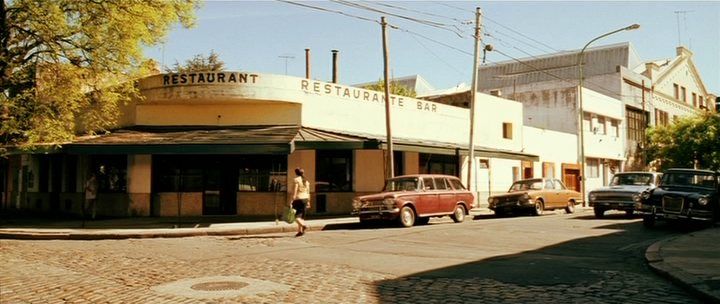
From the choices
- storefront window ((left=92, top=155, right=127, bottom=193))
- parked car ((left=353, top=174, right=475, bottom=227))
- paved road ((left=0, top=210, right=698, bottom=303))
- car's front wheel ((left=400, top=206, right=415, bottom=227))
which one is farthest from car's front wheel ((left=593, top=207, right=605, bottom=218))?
storefront window ((left=92, top=155, right=127, bottom=193))

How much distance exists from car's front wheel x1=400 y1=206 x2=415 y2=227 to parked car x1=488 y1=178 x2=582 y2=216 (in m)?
5.86

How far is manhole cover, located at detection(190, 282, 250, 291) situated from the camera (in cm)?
679

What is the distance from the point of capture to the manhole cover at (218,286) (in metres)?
6.79

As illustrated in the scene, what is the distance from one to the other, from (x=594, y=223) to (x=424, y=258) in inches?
386

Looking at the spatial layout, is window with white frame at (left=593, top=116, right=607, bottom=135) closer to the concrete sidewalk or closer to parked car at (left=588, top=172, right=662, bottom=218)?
parked car at (left=588, top=172, right=662, bottom=218)

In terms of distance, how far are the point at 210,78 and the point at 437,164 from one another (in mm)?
11239

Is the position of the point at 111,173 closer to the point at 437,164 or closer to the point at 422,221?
the point at 422,221

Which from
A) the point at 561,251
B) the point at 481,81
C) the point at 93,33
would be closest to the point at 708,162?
the point at 481,81

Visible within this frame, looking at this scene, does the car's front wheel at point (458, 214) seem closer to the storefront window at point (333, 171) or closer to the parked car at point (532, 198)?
the parked car at point (532, 198)

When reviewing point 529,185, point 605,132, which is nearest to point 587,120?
point 605,132

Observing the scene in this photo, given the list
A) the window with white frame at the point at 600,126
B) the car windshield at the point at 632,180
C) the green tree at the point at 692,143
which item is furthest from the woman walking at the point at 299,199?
the green tree at the point at 692,143

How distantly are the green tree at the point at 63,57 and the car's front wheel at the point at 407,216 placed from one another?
9.35 meters

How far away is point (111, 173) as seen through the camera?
68.8 feet

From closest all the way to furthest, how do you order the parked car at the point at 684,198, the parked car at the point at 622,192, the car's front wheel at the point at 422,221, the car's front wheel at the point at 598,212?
1. the parked car at the point at 684,198
2. the car's front wheel at the point at 422,221
3. the parked car at the point at 622,192
4. the car's front wheel at the point at 598,212
